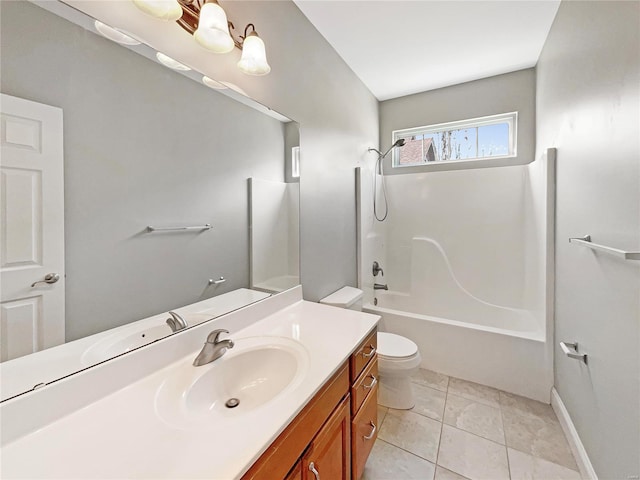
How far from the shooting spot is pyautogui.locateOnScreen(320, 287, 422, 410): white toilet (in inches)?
70.1

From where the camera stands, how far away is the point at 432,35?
2018 millimetres

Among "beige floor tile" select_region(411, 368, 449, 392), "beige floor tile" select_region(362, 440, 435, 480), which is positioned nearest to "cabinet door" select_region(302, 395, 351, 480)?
"beige floor tile" select_region(362, 440, 435, 480)

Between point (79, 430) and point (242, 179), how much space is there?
106 centimetres

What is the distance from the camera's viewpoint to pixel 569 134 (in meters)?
1.62

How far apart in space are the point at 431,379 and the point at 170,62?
2621 millimetres

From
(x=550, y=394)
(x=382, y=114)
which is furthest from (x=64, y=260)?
(x=382, y=114)

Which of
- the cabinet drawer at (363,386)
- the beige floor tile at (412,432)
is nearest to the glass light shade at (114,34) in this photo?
the cabinet drawer at (363,386)

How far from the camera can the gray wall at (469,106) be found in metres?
2.57

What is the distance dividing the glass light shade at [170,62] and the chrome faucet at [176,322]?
93cm

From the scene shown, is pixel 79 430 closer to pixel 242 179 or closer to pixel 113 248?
pixel 113 248

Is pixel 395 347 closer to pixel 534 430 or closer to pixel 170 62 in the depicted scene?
pixel 534 430

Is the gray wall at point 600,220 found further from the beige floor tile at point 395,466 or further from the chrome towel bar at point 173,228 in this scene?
the chrome towel bar at point 173,228

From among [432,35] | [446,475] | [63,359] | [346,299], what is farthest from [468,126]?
[63,359]

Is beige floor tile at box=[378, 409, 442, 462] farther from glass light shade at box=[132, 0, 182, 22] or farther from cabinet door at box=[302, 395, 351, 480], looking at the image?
glass light shade at box=[132, 0, 182, 22]
